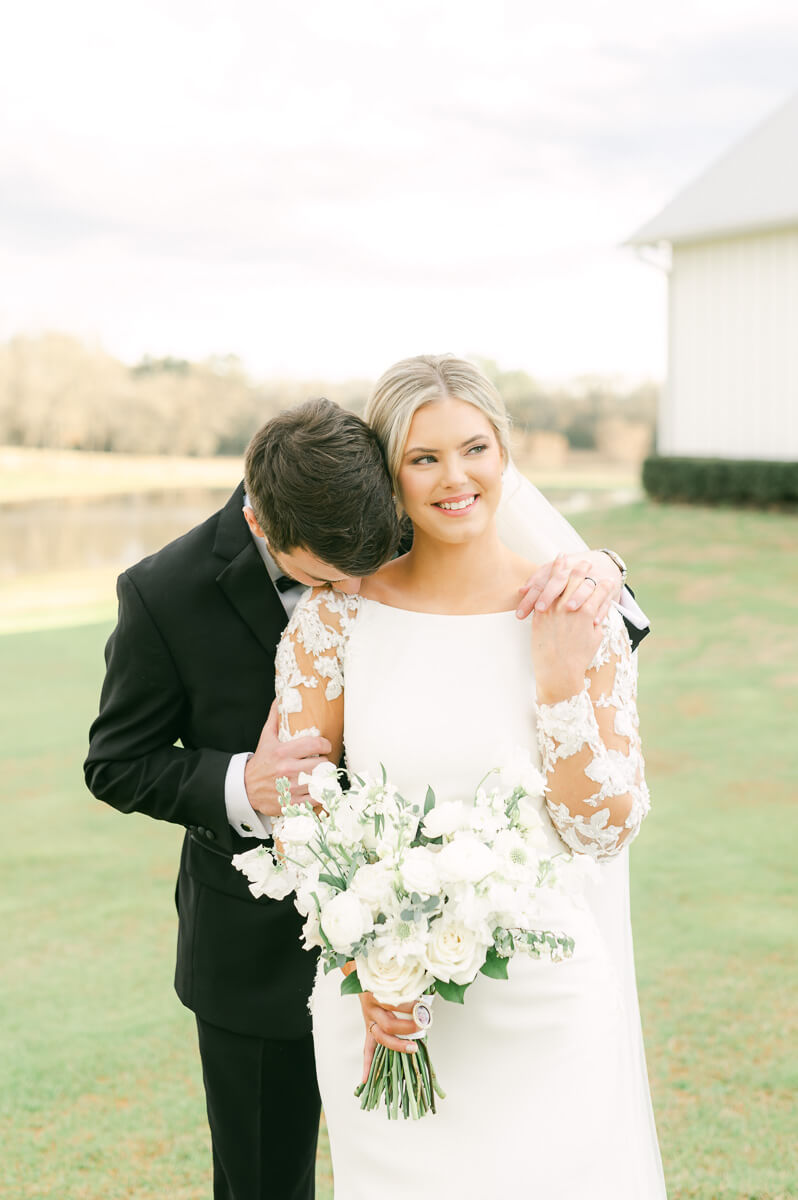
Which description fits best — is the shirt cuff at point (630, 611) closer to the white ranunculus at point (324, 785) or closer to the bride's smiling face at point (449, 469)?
the bride's smiling face at point (449, 469)

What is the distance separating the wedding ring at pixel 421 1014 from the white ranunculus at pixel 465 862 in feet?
1.05

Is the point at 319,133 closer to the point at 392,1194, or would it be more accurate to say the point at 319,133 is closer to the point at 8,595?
the point at 8,595

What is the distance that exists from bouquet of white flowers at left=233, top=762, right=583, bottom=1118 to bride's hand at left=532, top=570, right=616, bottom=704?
0.87ft

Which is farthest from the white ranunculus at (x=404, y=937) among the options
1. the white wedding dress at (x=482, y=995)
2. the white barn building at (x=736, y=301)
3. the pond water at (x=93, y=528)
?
the pond water at (x=93, y=528)

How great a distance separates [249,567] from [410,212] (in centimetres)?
4893

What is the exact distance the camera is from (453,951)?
1.96 metres

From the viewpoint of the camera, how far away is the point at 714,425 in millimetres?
22578

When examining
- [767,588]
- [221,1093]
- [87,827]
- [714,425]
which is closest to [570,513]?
[714,425]

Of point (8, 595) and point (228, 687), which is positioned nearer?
point (228, 687)

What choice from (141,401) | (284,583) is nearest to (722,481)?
(284,583)

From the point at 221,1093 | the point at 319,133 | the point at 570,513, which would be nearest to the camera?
the point at 221,1093

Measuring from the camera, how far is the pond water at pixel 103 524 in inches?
1018

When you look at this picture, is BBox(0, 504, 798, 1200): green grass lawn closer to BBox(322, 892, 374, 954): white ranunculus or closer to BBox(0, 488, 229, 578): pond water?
BBox(322, 892, 374, 954): white ranunculus

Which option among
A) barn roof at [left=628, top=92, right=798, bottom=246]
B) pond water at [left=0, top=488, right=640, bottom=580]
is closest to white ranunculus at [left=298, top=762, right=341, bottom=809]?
pond water at [left=0, top=488, right=640, bottom=580]
